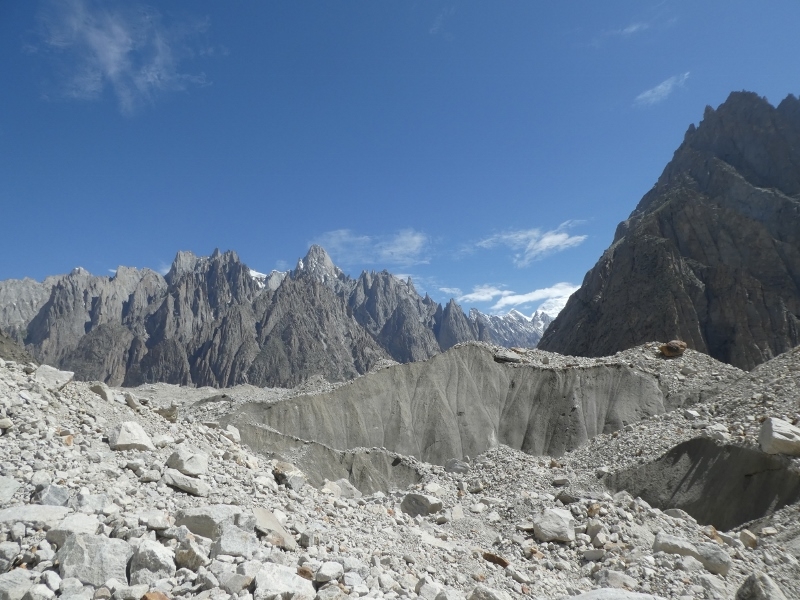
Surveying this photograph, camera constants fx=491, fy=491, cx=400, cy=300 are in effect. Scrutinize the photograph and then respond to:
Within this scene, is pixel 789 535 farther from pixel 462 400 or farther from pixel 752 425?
pixel 462 400

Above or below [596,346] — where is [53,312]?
above

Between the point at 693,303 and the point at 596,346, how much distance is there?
1573 cm

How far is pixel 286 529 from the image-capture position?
688 centimetres

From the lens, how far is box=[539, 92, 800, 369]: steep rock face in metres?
72.9

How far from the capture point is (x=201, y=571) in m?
5.00

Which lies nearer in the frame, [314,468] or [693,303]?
[314,468]

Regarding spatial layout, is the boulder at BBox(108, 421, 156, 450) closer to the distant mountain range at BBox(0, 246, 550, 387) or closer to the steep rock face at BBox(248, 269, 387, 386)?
the steep rock face at BBox(248, 269, 387, 386)

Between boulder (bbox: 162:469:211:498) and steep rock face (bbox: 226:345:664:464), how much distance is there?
18.6 meters

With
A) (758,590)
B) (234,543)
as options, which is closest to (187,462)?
(234,543)

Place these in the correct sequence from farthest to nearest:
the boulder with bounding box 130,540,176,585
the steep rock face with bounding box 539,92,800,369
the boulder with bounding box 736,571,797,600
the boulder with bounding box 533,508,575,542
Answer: the steep rock face with bounding box 539,92,800,369, the boulder with bounding box 533,508,575,542, the boulder with bounding box 736,571,797,600, the boulder with bounding box 130,540,176,585

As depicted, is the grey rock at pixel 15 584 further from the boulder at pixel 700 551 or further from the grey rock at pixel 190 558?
the boulder at pixel 700 551

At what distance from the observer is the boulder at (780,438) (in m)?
12.1

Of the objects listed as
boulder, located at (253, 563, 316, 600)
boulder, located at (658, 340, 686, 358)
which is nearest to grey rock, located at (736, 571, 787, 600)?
boulder, located at (253, 563, 316, 600)

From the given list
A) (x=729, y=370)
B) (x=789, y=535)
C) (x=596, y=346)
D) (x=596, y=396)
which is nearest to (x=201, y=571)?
(x=789, y=535)
